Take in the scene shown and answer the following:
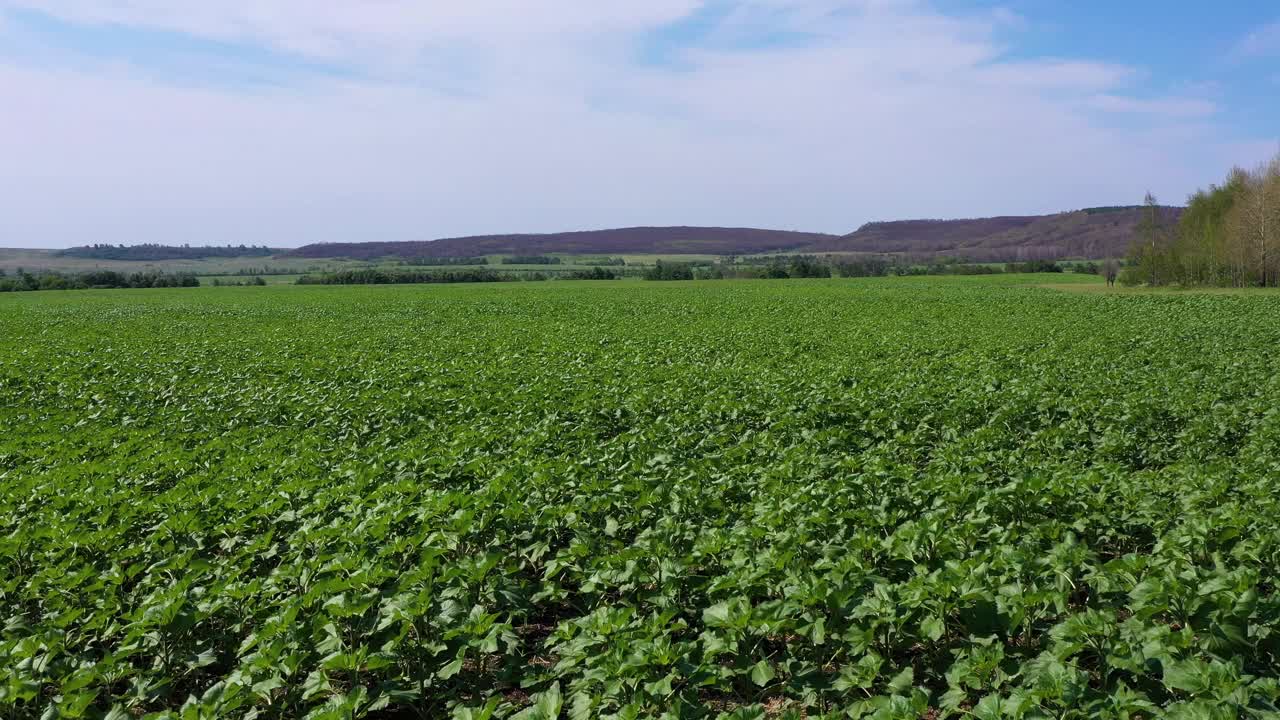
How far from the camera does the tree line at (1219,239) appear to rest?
58.7 m

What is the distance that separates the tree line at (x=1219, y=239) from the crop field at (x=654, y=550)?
53.4 metres

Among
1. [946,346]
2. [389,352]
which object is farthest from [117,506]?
[946,346]

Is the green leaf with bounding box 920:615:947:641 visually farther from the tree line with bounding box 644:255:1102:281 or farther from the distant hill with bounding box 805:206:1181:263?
the distant hill with bounding box 805:206:1181:263

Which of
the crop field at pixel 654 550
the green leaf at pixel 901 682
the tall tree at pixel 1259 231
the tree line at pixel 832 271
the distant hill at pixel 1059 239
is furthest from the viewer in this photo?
the distant hill at pixel 1059 239

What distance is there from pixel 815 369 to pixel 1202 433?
8.20 m

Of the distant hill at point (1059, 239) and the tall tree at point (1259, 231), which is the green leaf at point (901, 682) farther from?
the distant hill at point (1059, 239)

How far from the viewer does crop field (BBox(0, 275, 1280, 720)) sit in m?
4.62

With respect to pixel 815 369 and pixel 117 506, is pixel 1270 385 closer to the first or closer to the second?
pixel 815 369

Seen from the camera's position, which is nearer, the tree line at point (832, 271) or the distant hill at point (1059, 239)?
the tree line at point (832, 271)

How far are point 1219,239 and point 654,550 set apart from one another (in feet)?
238

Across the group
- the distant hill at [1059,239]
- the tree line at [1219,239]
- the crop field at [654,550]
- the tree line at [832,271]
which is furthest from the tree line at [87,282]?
the distant hill at [1059,239]

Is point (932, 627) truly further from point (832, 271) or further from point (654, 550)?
point (832, 271)

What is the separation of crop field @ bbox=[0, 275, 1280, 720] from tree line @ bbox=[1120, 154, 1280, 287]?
53.4 m

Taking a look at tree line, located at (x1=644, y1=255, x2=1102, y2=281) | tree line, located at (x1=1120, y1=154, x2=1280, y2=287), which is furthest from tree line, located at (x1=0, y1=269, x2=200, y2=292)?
tree line, located at (x1=1120, y1=154, x2=1280, y2=287)
